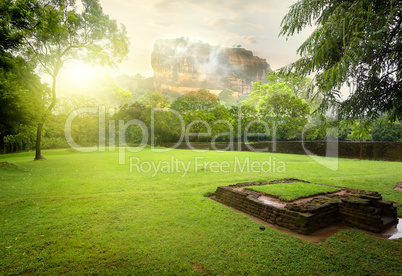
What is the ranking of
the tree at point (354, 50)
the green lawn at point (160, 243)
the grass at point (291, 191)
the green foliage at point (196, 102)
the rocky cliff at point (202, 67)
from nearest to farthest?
the green lawn at point (160, 243) < the tree at point (354, 50) < the grass at point (291, 191) < the green foliage at point (196, 102) < the rocky cliff at point (202, 67)

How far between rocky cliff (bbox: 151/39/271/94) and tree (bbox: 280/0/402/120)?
→ 8403 centimetres

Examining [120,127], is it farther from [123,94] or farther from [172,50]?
[172,50]

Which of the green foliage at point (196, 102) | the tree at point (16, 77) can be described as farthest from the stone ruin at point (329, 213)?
the green foliage at point (196, 102)

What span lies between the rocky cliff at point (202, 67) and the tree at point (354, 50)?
84.0 metres

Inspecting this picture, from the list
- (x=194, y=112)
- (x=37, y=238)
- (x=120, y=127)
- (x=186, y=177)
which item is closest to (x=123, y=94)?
(x=120, y=127)

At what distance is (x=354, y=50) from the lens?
155 inches

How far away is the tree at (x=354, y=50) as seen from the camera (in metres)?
4.03

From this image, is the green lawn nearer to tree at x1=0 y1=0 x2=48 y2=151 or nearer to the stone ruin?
the stone ruin

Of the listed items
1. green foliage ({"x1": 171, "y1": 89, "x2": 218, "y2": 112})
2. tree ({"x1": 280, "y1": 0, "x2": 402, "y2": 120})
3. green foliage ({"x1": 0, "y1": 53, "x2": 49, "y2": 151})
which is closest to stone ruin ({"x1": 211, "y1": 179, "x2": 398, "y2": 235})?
tree ({"x1": 280, "y1": 0, "x2": 402, "y2": 120})

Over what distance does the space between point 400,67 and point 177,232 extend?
6257mm

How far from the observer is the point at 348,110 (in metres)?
5.68

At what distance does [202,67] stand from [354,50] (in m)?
98.3

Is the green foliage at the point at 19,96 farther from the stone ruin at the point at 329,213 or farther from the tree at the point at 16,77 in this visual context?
the stone ruin at the point at 329,213

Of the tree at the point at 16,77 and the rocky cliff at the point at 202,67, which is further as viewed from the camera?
the rocky cliff at the point at 202,67
